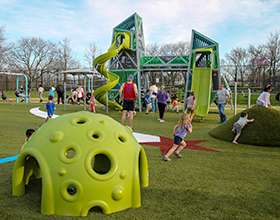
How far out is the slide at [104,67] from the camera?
1525cm

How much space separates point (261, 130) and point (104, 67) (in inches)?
451

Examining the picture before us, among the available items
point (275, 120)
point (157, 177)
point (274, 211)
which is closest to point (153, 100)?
point (275, 120)

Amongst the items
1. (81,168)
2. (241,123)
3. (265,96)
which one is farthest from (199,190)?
(265,96)

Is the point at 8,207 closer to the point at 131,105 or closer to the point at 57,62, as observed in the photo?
the point at 131,105

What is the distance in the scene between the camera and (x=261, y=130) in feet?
23.1

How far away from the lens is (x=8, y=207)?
9.68 feet

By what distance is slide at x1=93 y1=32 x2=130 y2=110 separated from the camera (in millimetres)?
15253

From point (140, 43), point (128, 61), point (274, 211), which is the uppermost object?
point (140, 43)

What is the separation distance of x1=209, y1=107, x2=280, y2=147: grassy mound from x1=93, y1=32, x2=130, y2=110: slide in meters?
9.90

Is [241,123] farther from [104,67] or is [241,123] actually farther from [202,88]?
[104,67]

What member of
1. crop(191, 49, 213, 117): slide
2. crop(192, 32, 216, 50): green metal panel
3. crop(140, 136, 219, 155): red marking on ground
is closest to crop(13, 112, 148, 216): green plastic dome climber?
crop(140, 136, 219, 155): red marking on ground

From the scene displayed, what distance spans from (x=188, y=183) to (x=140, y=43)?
52.3 feet

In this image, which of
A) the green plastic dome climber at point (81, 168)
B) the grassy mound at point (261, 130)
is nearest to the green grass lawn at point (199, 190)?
the green plastic dome climber at point (81, 168)

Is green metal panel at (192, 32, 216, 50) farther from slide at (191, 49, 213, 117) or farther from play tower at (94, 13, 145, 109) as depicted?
play tower at (94, 13, 145, 109)
